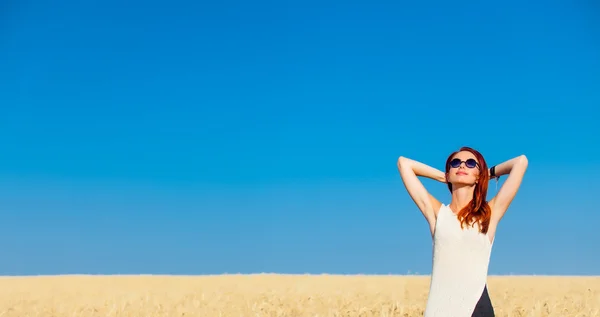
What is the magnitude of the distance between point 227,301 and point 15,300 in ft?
16.7

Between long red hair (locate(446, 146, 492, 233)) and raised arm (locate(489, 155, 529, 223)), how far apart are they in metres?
0.07

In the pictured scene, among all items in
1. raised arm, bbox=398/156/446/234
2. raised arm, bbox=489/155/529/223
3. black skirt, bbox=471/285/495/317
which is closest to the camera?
black skirt, bbox=471/285/495/317

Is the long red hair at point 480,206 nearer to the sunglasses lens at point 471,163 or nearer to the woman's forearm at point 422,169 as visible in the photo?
the sunglasses lens at point 471,163

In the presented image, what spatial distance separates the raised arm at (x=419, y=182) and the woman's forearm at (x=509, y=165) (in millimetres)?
454

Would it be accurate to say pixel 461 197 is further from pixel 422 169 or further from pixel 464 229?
pixel 422 169

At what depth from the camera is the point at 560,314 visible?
34.3 ft

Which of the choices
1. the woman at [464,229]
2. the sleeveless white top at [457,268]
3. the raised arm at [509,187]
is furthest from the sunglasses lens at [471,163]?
the sleeveless white top at [457,268]

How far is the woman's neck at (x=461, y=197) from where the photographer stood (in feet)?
18.4

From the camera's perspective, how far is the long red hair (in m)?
A: 5.41

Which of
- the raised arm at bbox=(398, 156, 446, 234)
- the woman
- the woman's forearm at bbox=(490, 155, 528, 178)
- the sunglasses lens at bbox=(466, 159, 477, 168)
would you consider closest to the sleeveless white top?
the woman

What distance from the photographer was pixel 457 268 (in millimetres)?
5418

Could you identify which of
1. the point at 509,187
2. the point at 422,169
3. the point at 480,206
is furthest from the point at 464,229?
the point at 422,169

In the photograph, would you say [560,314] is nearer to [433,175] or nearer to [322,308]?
[322,308]

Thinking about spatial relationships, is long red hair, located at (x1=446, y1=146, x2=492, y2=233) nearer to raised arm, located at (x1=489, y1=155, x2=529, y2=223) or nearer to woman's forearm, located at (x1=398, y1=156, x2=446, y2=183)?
raised arm, located at (x1=489, y1=155, x2=529, y2=223)
